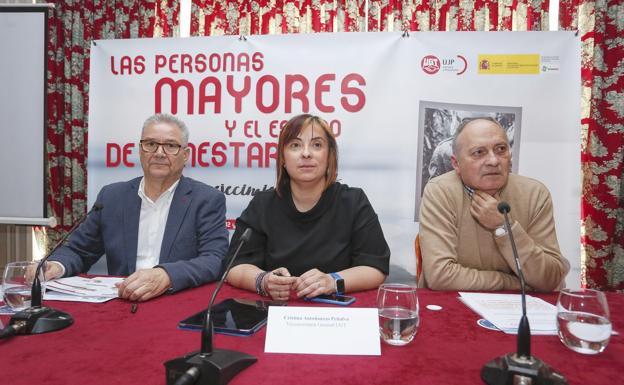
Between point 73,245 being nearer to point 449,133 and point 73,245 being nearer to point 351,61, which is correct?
point 351,61

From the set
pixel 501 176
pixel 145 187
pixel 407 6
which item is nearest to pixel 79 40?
pixel 145 187

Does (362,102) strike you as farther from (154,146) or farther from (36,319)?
(36,319)

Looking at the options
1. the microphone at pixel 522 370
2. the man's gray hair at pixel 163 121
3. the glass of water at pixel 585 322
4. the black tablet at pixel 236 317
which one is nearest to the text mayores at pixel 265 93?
the man's gray hair at pixel 163 121

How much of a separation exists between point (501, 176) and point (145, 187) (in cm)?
165

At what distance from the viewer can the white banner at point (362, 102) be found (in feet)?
9.27

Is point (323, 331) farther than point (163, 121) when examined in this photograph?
No

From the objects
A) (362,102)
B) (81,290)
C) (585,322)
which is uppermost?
(362,102)

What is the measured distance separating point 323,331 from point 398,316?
0.57ft

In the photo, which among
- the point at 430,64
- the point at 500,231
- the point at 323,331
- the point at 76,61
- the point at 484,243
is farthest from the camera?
the point at 76,61

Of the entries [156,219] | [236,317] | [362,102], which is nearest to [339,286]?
[236,317]

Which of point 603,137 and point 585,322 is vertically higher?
point 603,137

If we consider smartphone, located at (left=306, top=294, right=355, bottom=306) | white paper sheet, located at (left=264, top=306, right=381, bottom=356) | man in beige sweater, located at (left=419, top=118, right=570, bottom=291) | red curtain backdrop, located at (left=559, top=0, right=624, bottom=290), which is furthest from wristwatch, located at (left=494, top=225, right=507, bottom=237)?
red curtain backdrop, located at (left=559, top=0, right=624, bottom=290)

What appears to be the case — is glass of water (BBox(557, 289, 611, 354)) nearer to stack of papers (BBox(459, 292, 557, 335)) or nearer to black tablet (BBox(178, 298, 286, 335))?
stack of papers (BBox(459, 292, 557, 335))

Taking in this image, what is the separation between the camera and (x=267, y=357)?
92 centimetres
